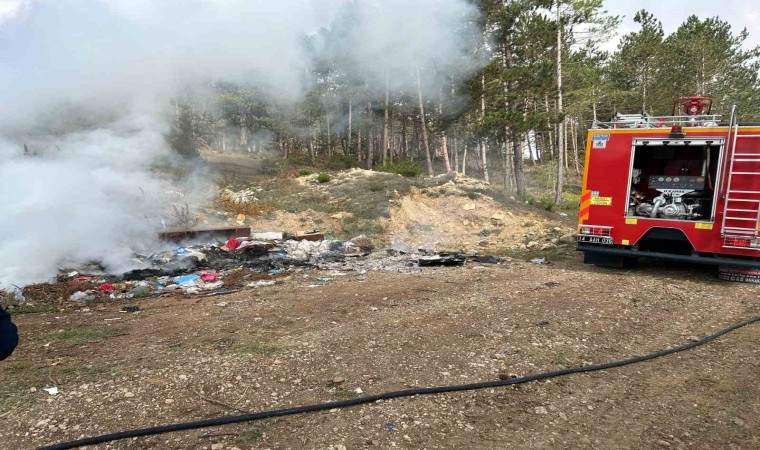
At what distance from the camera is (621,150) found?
328 inches

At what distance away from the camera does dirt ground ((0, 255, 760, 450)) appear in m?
3.16

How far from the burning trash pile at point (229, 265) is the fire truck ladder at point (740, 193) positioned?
13.9 feet

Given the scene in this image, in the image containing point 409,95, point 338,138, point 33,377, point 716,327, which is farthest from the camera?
point 338,138

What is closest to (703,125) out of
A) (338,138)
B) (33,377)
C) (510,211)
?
(510,211)

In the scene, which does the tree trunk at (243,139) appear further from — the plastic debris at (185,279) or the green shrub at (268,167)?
the plastic debris at (185,279)

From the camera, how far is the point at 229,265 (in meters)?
9.38

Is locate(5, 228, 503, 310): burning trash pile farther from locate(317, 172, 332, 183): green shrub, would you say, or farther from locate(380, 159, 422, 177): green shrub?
locate(380, 159, 422, 177): green shrub

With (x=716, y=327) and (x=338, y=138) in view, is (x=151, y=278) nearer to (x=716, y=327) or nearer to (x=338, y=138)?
(x=716, y=327)

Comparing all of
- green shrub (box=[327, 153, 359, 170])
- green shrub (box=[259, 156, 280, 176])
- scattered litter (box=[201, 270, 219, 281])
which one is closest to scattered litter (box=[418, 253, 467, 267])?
scattered litter (box=[201, 270, 219, 281])

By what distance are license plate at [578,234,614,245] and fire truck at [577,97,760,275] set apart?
0.02 metres

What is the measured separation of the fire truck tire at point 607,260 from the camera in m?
8.87

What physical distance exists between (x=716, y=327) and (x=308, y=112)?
66.8ft

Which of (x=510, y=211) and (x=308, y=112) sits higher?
(x=308, y=112)

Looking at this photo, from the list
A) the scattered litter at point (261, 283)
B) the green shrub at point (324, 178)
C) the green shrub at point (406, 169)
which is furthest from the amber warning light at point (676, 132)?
the green shrub at point (324, 178)
